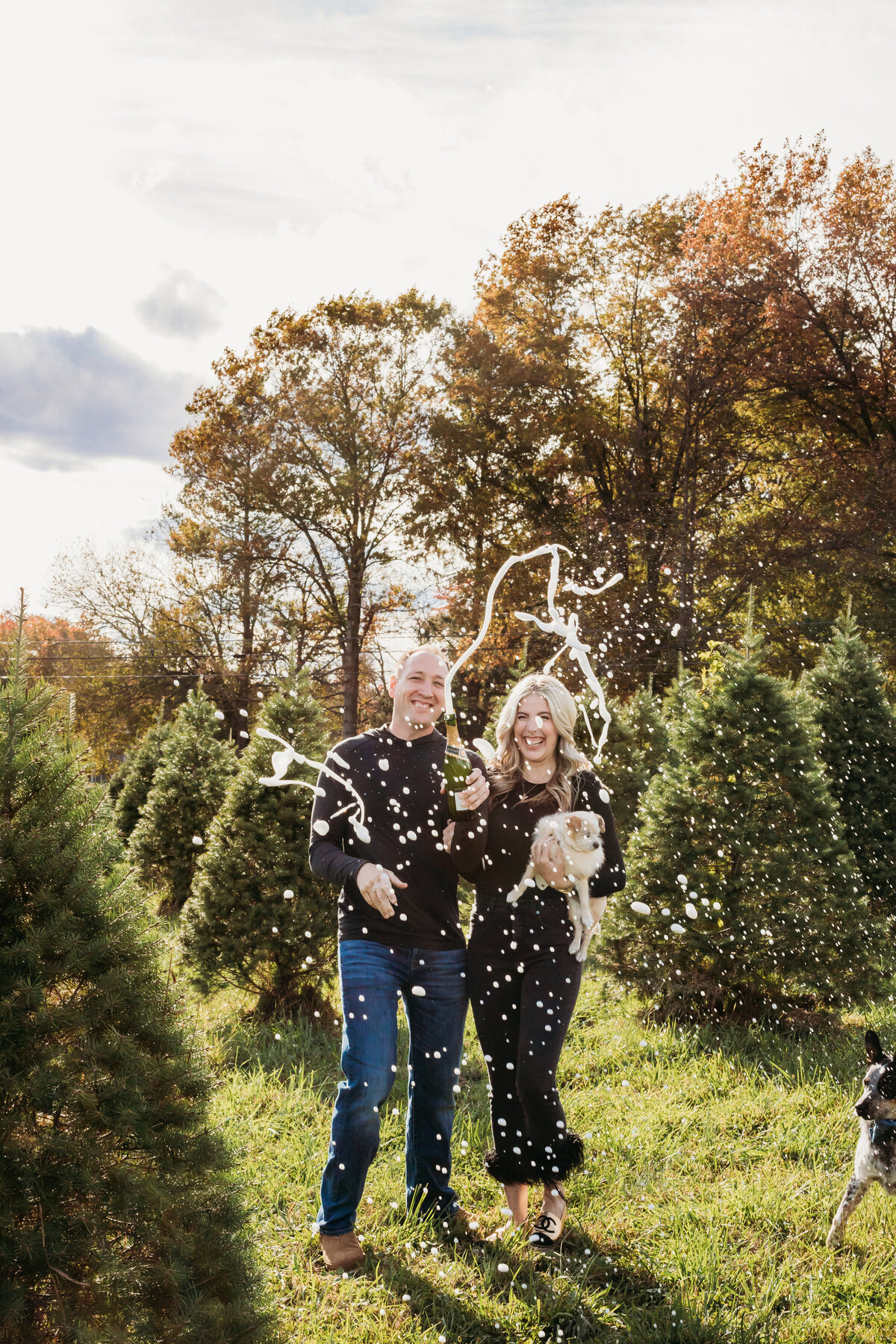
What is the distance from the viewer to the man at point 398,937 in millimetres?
3486

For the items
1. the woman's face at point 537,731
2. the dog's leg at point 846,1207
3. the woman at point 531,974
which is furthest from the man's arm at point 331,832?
the dog's leg at point 846,1207

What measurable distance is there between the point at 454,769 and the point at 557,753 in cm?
61

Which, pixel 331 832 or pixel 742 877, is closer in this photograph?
pixel 331 832

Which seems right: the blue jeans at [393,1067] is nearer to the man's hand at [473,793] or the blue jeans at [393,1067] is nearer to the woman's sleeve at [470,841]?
the woman's sleeve at [470,841]

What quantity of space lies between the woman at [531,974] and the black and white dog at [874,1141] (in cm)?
105

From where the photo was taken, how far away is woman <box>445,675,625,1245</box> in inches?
141

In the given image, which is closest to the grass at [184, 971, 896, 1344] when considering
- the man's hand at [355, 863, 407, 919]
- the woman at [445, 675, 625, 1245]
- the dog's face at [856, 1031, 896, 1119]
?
the woman at [445, 675, 625, 1245]

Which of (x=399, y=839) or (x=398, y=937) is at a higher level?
(x=399, y=839)

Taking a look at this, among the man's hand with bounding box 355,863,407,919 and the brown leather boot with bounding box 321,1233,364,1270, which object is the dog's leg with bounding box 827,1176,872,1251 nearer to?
the brown leather boot with bounding box 321,1233,364,1270

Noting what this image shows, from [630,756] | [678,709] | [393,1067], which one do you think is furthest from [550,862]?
[630,756]

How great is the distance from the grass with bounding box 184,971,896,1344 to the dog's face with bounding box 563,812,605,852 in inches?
61.0

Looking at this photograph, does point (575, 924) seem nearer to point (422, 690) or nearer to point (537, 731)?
point (537, 731)

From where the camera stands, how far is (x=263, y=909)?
257 inches

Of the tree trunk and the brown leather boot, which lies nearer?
the brown leather boot
